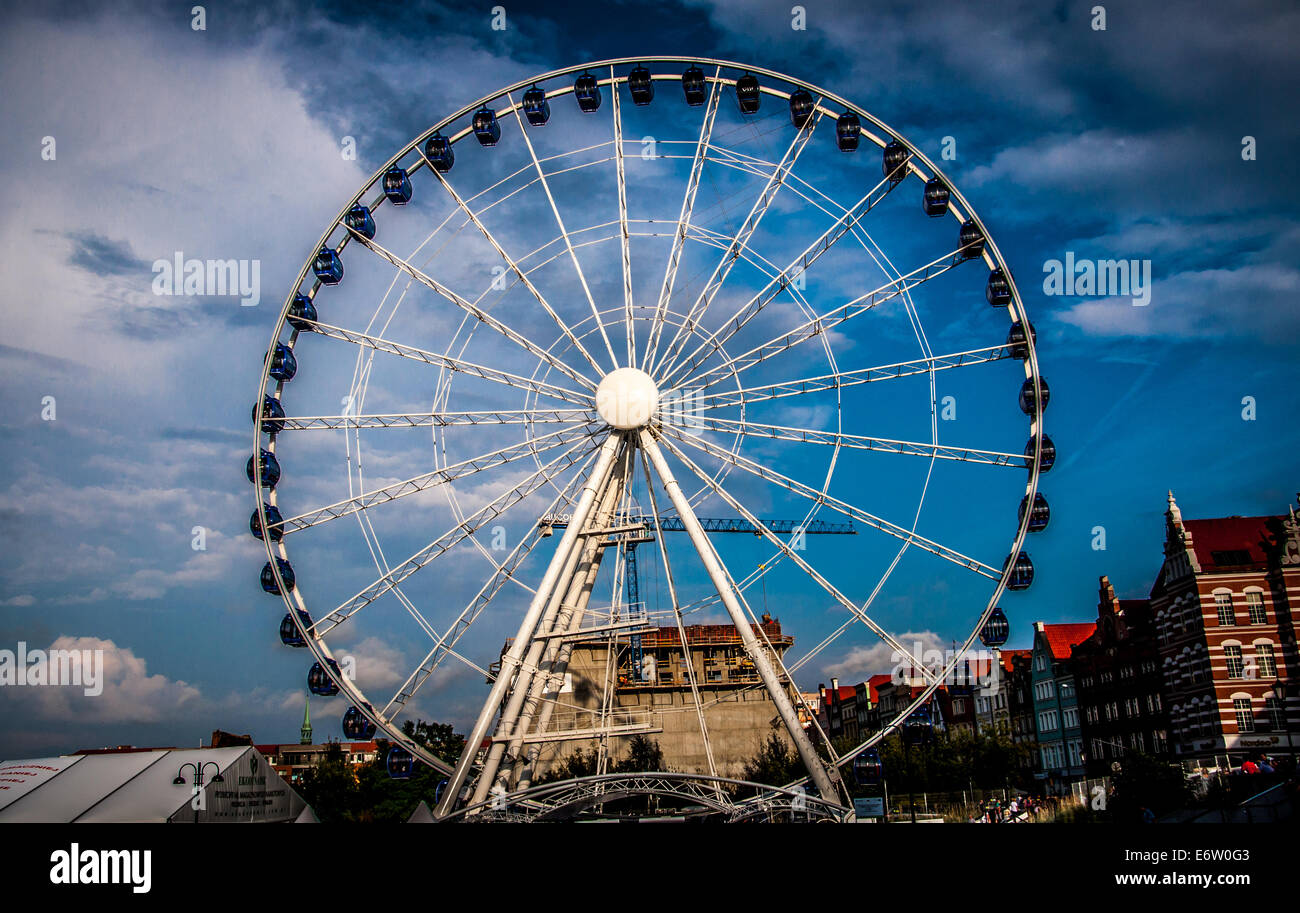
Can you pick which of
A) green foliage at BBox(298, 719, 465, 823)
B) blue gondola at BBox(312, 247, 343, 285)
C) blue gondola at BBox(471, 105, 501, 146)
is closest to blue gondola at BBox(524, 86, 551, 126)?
blue gondola at BBox(471, 105, 501, 146)

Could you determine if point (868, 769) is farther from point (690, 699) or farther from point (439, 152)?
point (690, 699)

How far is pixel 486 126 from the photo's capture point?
3456cm

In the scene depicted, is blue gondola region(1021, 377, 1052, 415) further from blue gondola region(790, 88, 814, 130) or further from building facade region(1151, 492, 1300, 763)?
building facade region(1151, 492, 1300, 763)

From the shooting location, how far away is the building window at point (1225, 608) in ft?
189

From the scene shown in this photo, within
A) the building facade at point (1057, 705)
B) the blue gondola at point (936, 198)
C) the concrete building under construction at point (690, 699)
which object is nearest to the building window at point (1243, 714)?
the building facade at point (1057, 705)

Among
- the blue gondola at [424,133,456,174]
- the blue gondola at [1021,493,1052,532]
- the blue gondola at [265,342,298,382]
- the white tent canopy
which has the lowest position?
the white tent canopy

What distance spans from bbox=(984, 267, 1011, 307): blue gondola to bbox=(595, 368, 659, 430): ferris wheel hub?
35.8ft

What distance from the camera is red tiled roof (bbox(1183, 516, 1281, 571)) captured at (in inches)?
2405

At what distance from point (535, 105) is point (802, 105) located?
891 cm

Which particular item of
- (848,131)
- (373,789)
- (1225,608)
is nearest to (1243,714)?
(1225,608)

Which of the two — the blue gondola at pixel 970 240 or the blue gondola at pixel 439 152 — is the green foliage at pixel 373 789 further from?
the blue gondola at pixel 970 240

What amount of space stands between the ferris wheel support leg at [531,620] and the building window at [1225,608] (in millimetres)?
42172
